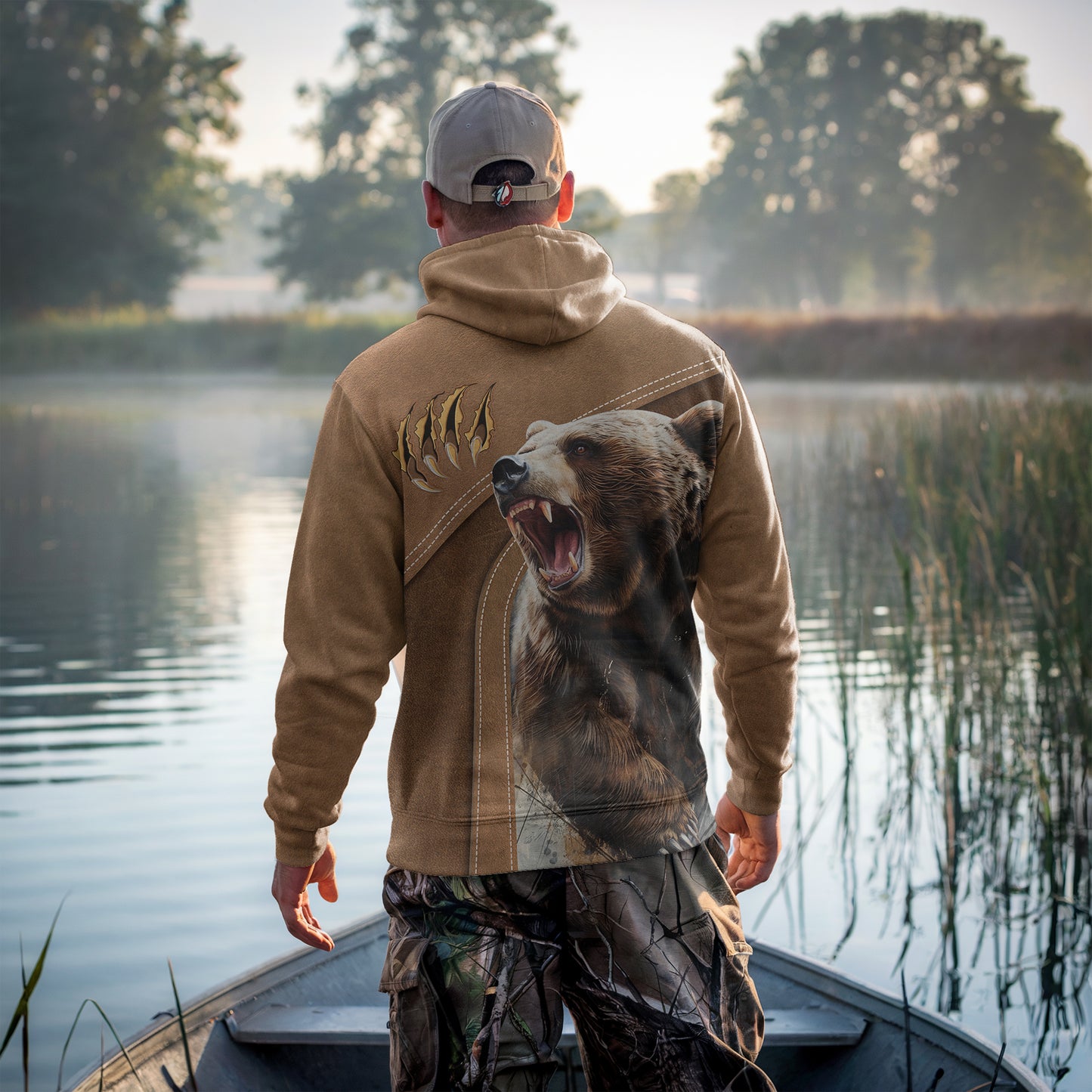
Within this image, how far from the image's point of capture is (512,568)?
4.62 ft

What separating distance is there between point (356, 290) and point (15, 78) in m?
9.99

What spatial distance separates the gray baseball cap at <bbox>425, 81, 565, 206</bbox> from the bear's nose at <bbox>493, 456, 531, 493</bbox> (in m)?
0.27

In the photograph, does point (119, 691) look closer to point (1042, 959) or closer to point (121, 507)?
point (1042, 959)

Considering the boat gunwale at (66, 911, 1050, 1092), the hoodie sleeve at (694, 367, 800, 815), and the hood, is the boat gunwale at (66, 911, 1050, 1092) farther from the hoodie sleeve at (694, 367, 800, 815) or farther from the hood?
the hood

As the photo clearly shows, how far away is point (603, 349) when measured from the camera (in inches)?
54.9

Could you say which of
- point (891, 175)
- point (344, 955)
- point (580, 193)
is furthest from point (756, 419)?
point (891, 175)

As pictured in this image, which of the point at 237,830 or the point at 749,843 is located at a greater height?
the point at 749,843

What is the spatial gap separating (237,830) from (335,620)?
298 cm

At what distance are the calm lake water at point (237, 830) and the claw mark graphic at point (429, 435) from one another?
207 cm

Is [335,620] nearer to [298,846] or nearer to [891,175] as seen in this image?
[298,846]

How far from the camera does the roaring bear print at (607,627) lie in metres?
1.38

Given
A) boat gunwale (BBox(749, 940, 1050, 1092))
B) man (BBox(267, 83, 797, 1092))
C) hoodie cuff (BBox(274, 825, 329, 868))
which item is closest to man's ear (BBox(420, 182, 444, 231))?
man (BBox(267, 83, 797, 1092))

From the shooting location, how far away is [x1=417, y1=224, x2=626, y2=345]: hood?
1.35 m

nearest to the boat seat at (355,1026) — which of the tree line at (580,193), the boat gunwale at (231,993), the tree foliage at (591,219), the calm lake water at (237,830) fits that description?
the boat gunwale at (231,993)
